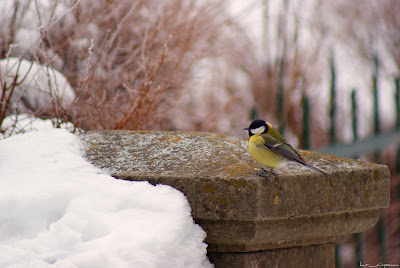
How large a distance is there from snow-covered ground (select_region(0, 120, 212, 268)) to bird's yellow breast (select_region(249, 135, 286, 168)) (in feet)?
1.07

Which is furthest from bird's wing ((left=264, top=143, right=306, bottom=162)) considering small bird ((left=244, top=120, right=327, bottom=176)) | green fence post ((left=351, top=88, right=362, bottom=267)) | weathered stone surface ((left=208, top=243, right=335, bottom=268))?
green fence post ((left=351, top=88, right=362, bottom=267))

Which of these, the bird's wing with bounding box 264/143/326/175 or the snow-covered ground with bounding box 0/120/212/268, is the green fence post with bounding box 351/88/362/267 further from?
the snow-covered ground with bounding box 0/120/212/268

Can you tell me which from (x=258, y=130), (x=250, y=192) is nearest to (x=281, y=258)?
(x=250, y=192)

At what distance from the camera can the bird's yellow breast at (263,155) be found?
1759mm

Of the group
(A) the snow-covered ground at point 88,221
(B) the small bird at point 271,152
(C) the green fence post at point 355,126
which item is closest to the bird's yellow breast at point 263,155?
(B) the small bird at point 271,152

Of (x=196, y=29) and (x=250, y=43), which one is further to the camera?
(x=250, y=43)

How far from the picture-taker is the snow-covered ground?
4.82ft

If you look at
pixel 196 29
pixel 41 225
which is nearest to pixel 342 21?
pixel 196 29

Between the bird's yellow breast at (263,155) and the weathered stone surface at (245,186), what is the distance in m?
0.04

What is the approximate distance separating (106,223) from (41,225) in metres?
0.21

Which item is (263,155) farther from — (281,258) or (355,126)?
(355,126)

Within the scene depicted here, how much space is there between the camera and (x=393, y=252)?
382cm

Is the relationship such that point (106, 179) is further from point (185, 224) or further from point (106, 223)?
point (185, 224)

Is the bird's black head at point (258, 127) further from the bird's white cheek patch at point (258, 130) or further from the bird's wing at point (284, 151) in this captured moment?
the bird's wing at point (284, 151)
